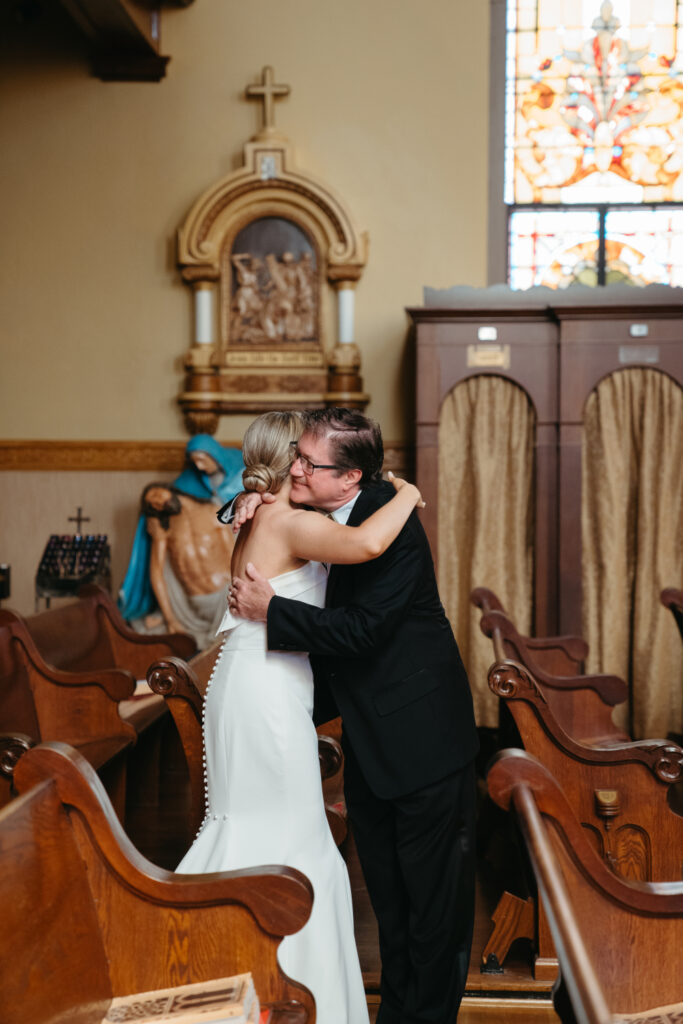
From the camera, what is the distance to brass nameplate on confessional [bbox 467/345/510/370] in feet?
20.5

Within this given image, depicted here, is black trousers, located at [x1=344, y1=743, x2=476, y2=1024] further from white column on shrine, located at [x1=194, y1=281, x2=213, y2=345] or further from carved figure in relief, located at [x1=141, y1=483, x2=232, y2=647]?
white column on shrine, located at [x1=194, y1=281, x2=213, y2=345]

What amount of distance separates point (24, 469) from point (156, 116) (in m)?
2.70

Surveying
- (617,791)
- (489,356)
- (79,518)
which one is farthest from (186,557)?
(617,791)

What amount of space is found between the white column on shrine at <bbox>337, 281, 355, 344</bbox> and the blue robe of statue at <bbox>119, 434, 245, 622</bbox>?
1167 millimetres

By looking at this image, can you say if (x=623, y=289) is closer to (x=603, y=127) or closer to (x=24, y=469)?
(x=603, y=127)

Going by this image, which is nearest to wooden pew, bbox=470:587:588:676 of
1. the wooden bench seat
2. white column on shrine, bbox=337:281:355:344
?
the wooden bench seat

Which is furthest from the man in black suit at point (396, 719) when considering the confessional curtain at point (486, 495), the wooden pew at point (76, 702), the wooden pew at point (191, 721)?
the confessional curtain at point (486, 495)

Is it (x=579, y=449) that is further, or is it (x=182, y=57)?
(x=182, y=57)

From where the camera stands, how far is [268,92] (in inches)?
280

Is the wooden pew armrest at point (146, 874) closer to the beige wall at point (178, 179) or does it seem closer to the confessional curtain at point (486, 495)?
the confessional curtain at point (486, 495)

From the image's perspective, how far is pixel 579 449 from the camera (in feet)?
20.2

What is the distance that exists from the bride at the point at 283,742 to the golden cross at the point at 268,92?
17.1 ft

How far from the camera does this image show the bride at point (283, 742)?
2402 mm

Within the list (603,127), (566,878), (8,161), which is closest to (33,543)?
(8,161)
